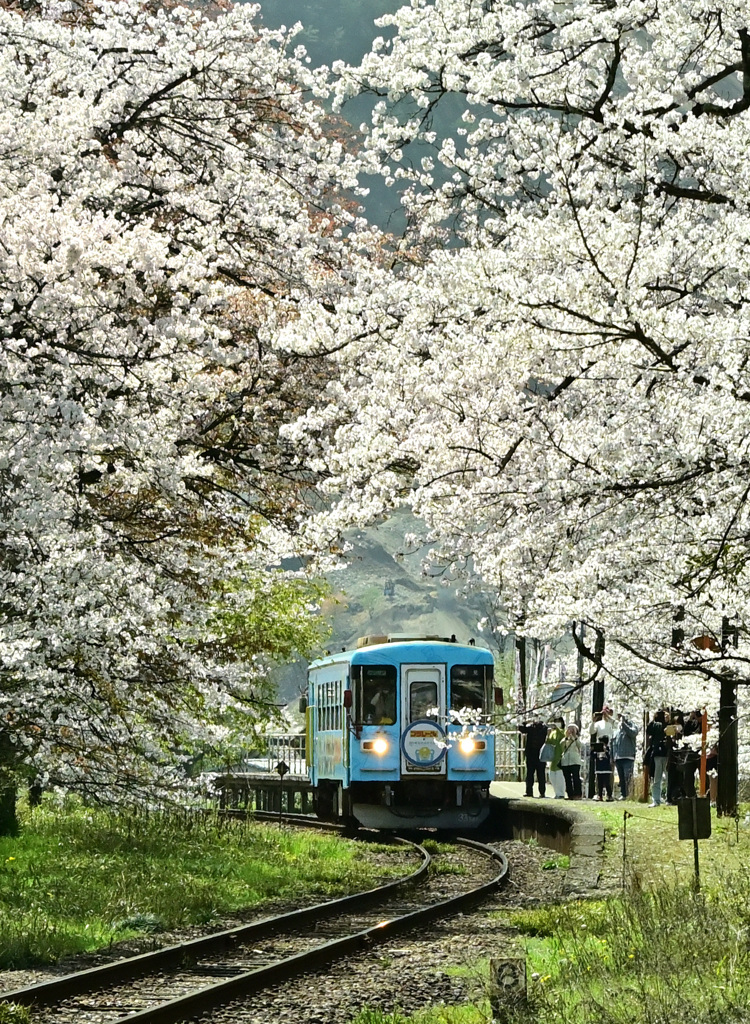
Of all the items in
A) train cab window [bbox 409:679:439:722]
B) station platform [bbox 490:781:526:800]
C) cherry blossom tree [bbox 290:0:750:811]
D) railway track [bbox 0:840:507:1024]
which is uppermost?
cherry blossom tree [bbox 290:0:750:811]

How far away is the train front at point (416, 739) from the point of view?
74.1 ft

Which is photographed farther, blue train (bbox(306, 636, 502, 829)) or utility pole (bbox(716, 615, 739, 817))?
blue train (bbox(306, 636, 502, 829))

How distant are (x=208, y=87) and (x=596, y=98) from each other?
15.0ft

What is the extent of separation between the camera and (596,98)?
1080 cm

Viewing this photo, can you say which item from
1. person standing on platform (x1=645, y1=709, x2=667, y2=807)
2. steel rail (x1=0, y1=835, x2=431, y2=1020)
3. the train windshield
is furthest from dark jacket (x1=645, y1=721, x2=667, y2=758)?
steel rail (x1=0, y1=835, x2=431, y2=1020)

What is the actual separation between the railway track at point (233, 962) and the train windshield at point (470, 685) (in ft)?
23.9

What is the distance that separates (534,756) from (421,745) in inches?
152

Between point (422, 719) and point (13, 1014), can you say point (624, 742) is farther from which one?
point (13, 1014)

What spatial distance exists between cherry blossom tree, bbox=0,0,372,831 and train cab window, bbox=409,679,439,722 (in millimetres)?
5842

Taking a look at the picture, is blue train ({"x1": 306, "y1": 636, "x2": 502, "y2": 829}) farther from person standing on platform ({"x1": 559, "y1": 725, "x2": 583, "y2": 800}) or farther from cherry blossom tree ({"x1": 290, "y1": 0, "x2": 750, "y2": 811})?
cherry blossom tree ({"x1": 290, "y1": 0, "x2": 750, "y2": 811})

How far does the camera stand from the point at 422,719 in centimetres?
2294

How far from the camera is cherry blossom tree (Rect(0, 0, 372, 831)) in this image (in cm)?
1071

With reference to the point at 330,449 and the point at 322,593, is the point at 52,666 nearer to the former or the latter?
the point at 330,449

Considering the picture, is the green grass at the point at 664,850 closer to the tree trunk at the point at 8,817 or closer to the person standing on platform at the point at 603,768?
the person standing on platform at the point at 603,768
